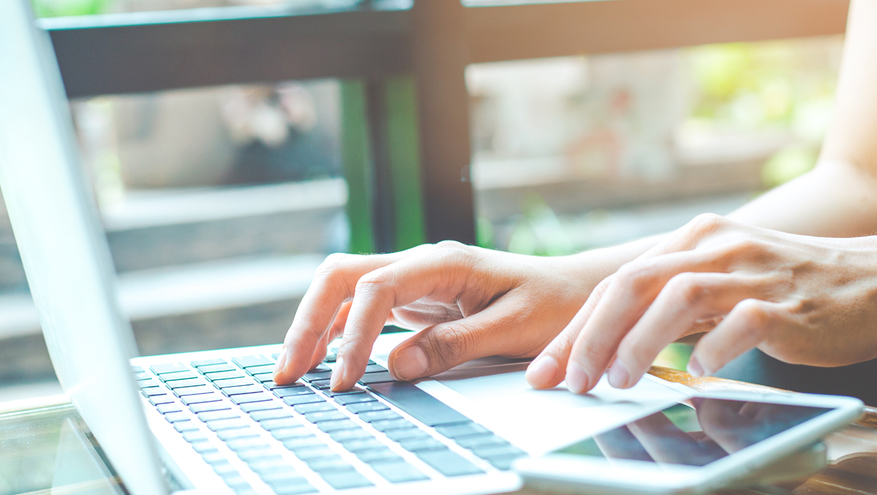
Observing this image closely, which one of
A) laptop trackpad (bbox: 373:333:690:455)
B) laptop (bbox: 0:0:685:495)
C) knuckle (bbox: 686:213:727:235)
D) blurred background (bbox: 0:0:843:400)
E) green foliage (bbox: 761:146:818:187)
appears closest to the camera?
laptop (bbox: 0:0:685:495)

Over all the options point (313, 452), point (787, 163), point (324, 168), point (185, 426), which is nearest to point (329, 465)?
point (313, 452)

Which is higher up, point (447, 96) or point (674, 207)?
point (447, 96)

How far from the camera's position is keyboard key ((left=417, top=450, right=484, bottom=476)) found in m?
0.34

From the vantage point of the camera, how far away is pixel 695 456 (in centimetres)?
32

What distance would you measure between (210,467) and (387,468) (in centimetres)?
9

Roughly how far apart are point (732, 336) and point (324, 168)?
302cm

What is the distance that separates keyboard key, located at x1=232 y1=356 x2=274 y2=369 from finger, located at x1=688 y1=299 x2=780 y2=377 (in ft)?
1.09

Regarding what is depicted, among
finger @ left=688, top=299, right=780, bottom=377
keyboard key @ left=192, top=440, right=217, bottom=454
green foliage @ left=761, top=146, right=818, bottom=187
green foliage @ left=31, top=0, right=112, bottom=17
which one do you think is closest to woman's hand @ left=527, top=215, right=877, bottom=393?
finger @ left=688, top=299, right=780, bottom=377

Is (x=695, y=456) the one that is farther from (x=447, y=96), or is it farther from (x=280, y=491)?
(x=447, y=96)

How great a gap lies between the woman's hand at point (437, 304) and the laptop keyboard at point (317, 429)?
2 cm

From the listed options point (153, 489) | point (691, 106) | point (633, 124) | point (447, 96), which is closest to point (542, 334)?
point (153, 489)

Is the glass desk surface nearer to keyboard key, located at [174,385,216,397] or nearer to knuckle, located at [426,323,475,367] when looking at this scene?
keyboard key, located at [174,385,216,397]

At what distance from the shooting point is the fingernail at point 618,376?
0.42 m

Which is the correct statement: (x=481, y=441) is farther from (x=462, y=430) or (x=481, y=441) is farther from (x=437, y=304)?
(x=437, y=304)
